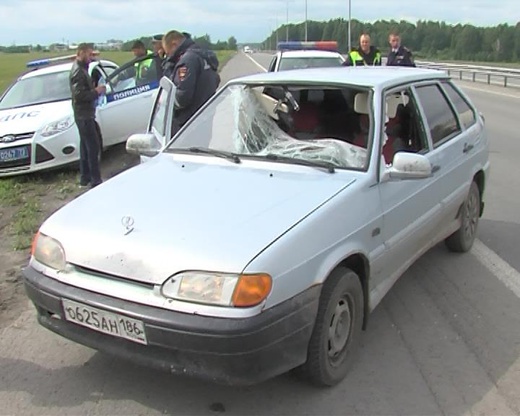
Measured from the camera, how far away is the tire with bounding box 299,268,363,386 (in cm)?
303

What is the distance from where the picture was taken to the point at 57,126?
330 inches

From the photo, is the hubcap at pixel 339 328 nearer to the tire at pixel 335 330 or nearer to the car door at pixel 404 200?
the tire at pixel 335 330

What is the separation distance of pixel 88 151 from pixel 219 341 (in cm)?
565

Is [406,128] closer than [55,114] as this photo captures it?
Yes

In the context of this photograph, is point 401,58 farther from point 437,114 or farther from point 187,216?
point 187,216

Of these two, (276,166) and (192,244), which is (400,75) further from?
(192,244)

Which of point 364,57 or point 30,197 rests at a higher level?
point 364,57

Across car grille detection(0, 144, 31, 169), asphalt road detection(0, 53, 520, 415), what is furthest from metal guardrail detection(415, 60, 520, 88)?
asphalt road detection(0, 53, 520, 415)

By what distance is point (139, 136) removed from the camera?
461 centimetres

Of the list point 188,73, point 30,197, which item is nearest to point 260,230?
point 188,73

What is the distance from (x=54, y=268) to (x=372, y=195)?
1795mm

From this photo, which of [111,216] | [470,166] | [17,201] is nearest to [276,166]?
[111,216]

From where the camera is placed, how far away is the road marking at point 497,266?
4.57m

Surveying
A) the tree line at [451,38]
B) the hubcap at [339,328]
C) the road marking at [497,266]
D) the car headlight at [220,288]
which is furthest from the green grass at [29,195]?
the tree line at [451,38]
